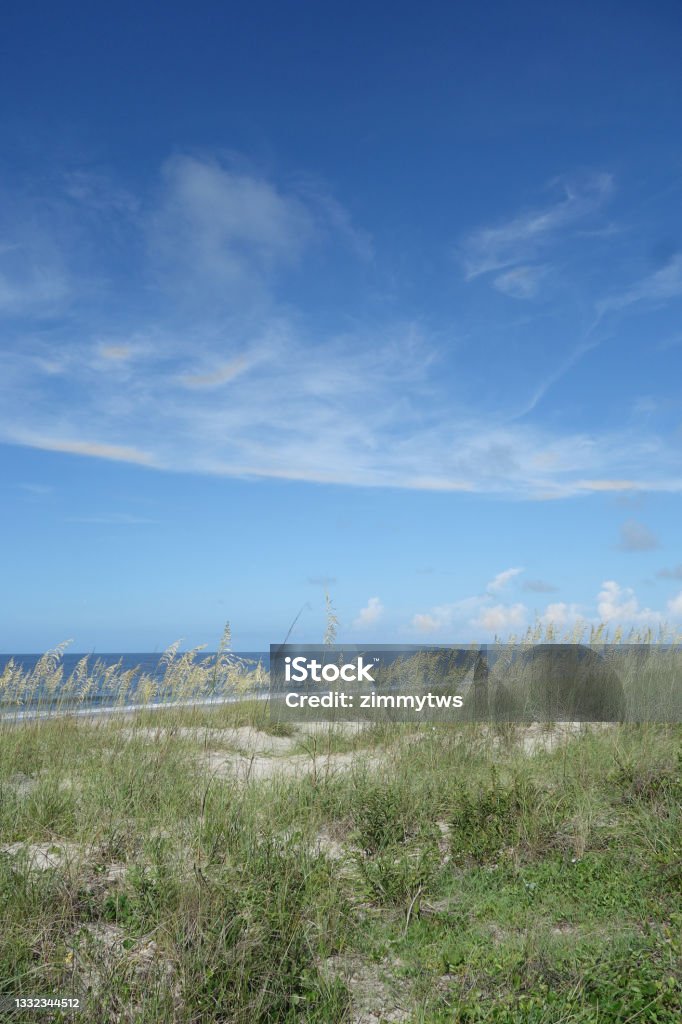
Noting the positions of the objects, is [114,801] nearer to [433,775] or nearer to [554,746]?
[433,775]

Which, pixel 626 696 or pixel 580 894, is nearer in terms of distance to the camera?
pixel 580 894

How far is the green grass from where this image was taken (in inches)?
126

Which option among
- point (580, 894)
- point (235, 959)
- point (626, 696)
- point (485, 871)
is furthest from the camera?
point (626, 696)

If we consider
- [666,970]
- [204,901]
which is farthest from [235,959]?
[666,970]

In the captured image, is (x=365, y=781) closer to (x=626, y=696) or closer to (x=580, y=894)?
(x=580, y=894)

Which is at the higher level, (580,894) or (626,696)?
(626,696)

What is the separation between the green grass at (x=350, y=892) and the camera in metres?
3.21

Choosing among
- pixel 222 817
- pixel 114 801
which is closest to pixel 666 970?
pixel 222 817

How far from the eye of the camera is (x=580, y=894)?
169 inches

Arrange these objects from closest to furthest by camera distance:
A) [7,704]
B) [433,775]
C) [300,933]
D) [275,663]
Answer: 1. [300,933]
2. [433,775]
3. [7,704]
4. [275,663]

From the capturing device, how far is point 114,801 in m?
5.25

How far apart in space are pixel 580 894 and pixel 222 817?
207 cm

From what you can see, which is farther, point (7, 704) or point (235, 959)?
point (7, 704)

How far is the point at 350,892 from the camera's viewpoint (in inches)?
165
